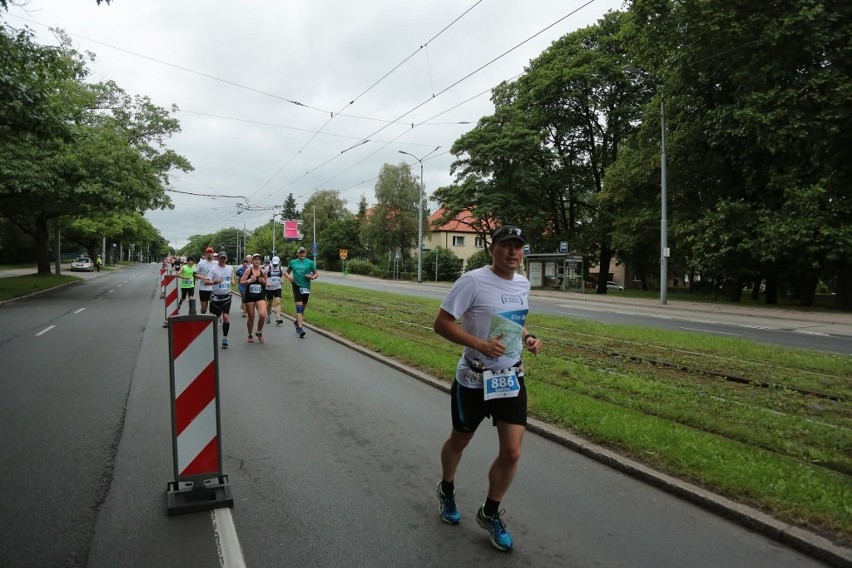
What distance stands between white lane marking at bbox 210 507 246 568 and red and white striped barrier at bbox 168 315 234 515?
111 mm

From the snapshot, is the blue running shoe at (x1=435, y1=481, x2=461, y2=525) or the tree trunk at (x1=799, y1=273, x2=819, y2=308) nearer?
the blue running shoe at (x1=435, y1=481, x2=461, y2=525)

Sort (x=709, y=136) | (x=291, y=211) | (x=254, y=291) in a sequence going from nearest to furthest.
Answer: (x=254, y=291), (x=709, y=136), (x=291, y=211)

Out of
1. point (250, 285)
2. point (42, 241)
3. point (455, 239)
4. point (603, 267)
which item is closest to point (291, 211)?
point (455, 239)

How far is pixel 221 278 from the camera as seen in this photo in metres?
10.6

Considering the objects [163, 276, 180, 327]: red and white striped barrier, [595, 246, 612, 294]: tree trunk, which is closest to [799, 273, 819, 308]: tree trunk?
[595, 246, 612, 294]: tree trunk

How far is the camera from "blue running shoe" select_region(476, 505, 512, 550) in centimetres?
318

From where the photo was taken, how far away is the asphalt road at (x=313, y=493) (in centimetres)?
314

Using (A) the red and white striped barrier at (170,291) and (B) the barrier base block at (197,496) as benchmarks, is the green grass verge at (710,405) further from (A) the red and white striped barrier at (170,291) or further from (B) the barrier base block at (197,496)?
(A) the red and white striped barrier at (170,291)

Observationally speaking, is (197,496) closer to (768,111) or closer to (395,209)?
(768,111)

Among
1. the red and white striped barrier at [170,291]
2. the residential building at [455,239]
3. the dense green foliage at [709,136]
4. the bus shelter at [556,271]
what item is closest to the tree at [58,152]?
the red and white striped barrier at [170,291]

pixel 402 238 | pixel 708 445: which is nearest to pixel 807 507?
pixel 708 445

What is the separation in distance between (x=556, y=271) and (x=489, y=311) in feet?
111

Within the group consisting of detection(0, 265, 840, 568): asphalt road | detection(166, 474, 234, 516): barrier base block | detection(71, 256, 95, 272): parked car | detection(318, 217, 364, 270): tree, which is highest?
detection(318, 217, 364, 270): tree

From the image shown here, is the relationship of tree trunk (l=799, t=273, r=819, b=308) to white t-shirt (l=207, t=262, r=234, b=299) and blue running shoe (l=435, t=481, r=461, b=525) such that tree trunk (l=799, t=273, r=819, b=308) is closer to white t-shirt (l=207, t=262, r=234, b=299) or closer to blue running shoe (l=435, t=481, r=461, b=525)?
white t-shirt (l=207, t=262, r=234, b=299)
